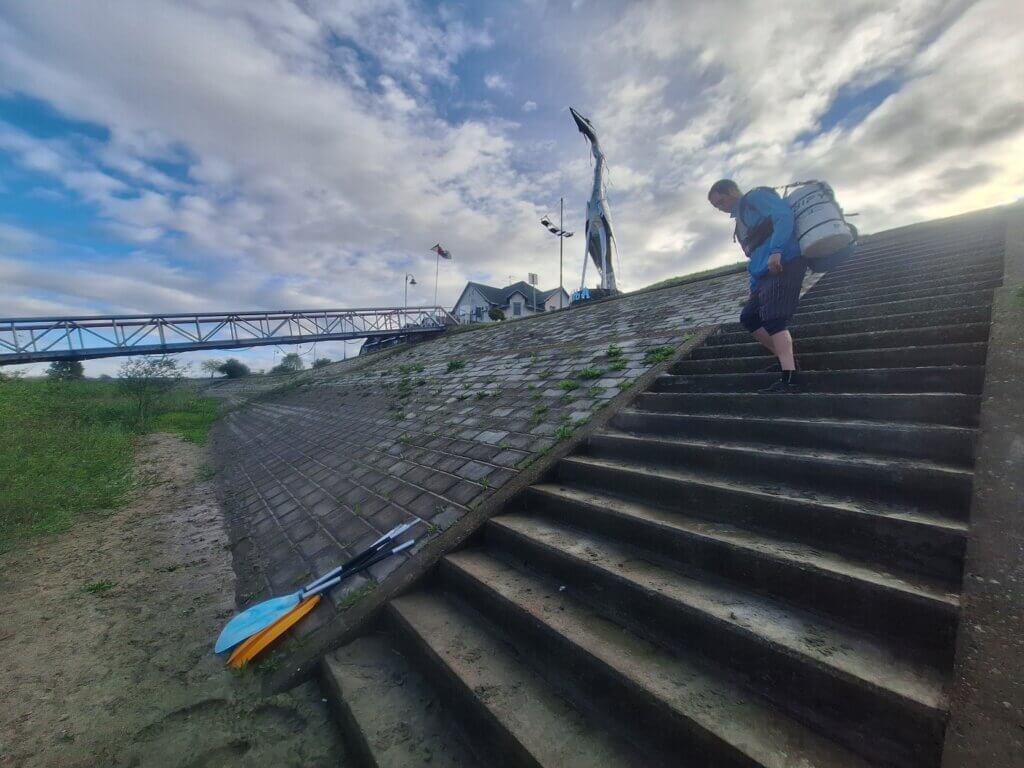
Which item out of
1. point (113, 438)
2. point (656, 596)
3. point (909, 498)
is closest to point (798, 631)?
point (656, 596)

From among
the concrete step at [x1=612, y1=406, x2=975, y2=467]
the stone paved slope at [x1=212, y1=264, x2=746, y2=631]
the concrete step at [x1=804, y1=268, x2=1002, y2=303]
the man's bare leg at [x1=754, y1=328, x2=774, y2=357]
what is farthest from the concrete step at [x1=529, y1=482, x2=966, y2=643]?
the concrete step at [x1=804, y1=268, x2=1002, y2=303]

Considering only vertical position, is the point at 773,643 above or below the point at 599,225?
below

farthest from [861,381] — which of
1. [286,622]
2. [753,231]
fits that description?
[286,622]

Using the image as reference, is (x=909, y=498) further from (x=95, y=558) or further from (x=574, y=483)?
(x=95, y=558)

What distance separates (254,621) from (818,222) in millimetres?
5467

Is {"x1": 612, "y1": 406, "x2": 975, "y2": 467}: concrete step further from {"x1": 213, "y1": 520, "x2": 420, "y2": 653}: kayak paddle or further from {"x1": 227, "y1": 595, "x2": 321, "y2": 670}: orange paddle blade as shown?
{"x1": 227, "y1": 595, "x2": 321, "y2": 670}: orange paddle blade

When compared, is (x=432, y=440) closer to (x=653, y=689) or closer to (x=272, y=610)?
(x=272, y=610)

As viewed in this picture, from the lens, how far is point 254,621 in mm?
2891

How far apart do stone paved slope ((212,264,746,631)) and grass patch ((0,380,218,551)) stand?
2.02 metres

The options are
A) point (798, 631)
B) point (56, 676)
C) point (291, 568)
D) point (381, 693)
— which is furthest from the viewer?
point (291, 568)

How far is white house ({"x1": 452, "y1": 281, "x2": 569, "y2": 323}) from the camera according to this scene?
43562 mm

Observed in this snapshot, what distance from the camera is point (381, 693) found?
2.17 meters

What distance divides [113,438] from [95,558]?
1031 cm

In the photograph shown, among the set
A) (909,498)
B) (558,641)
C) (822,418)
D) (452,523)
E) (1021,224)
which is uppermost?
(1021,224)
